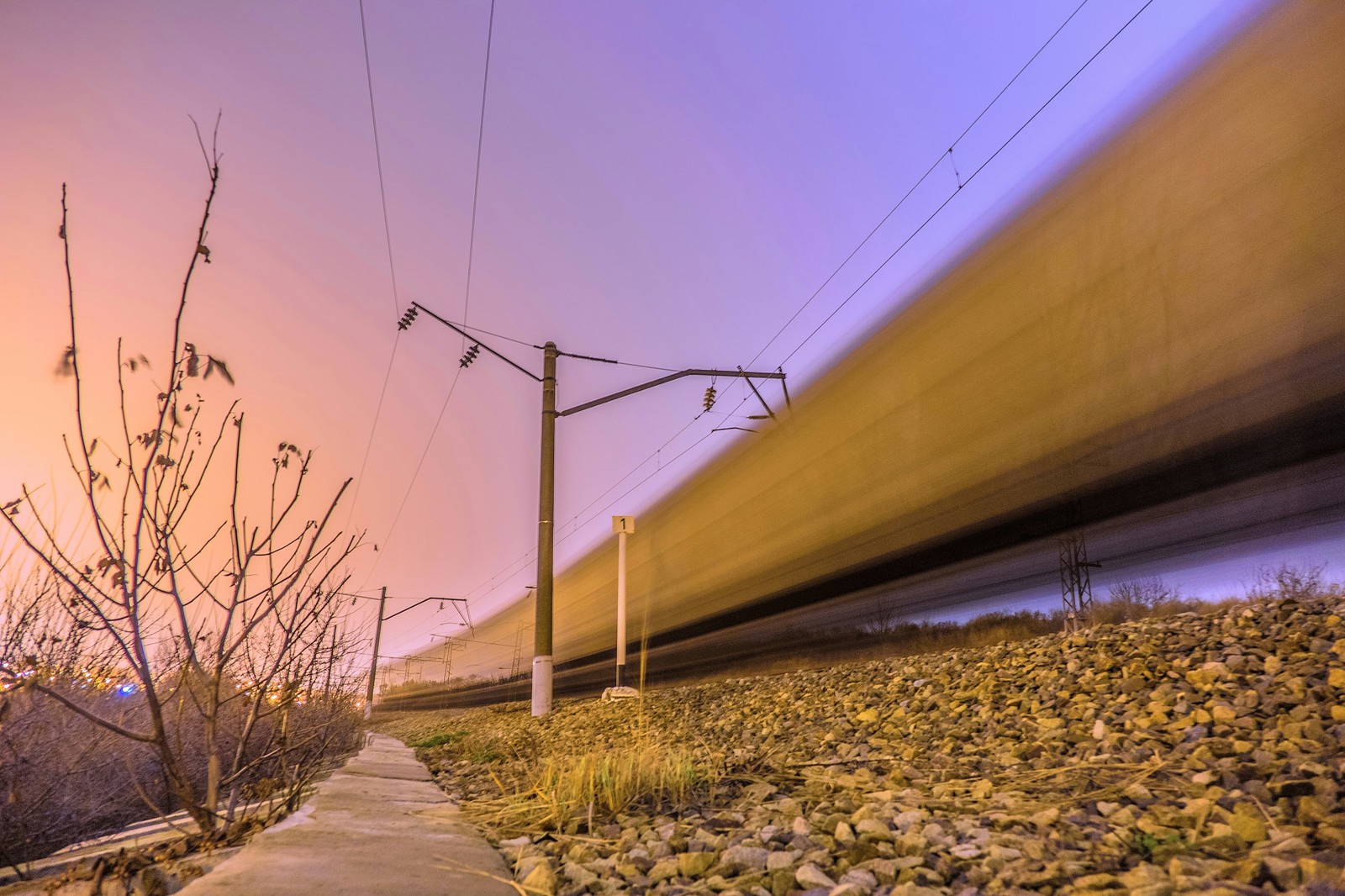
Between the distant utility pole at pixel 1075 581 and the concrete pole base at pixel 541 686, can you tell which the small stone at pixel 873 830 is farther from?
the concrete pole base at pixel 541 686

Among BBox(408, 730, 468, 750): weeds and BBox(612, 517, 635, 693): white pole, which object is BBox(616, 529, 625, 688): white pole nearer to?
BBox(612, 517, 635, 693): white pole

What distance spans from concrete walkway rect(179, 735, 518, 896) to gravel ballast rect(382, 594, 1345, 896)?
0.15 metres

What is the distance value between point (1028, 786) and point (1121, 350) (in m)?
2.60

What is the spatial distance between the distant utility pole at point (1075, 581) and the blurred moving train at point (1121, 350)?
0.45 feet

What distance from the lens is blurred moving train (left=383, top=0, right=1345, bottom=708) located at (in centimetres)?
346

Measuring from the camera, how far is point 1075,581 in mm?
4844

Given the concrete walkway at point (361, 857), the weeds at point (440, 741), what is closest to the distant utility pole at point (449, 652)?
the weeds at point (440, 741)

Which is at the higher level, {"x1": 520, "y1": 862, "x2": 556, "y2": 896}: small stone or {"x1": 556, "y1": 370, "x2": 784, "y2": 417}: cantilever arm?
{"x1": 556, "y1": 370, "x2": 784, "y2": 417}: cantilever arm

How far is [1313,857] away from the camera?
161 centimetres

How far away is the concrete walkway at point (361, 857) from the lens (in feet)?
5.82

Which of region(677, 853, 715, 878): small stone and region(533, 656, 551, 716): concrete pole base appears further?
region(533, 656, 551, 716): concrete pole base

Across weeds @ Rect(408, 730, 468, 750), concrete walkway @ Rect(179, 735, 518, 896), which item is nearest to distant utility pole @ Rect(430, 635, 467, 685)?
weeds @ Rect(408, 730, 468, 750)

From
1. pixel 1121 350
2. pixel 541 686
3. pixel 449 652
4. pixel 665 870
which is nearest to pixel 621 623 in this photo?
pixel 541 686

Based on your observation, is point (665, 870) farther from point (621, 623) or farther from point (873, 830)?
point (621, 623)
